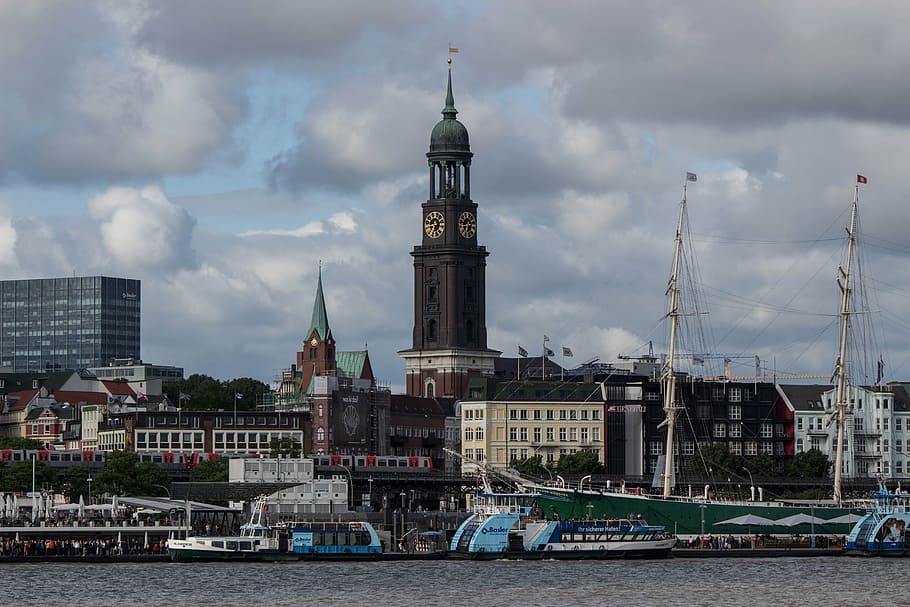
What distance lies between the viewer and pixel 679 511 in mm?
192000

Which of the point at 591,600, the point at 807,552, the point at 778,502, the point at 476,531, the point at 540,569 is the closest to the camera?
the point at 591,600

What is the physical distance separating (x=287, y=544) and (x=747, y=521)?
47.1 metres

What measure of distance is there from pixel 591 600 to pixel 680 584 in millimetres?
14996

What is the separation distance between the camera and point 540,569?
157m

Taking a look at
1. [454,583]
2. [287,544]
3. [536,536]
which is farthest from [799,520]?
[454,583]

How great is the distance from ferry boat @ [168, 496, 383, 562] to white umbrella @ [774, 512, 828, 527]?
1677 inches

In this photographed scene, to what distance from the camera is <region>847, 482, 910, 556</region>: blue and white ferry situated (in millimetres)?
175250

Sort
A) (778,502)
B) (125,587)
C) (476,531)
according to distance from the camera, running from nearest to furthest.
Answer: (125,587), (476,531), (778,502)

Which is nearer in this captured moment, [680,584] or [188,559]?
[680,584]

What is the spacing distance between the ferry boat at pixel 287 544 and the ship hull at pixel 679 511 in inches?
1089

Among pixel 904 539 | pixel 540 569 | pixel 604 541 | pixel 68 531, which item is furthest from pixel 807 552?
pixel 68 531

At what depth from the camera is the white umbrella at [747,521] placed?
192000 millimetres

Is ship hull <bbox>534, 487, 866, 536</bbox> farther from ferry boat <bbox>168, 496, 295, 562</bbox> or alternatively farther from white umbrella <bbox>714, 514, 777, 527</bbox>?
ferry boat <bbox>168, 496, 295, 562</bbox>

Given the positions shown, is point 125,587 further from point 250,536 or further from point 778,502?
point 778,502
